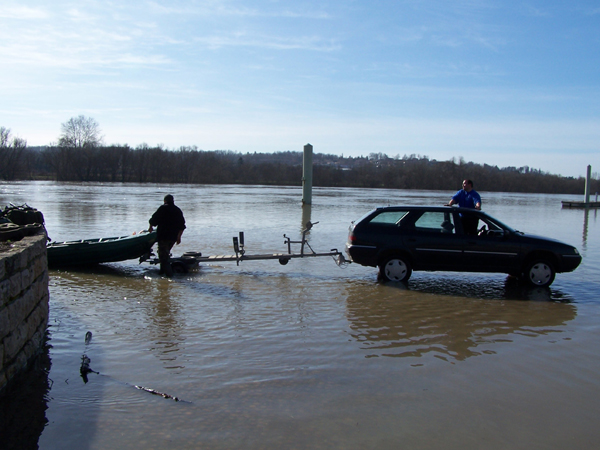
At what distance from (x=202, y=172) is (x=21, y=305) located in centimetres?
12492

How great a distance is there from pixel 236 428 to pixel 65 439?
4.66ft

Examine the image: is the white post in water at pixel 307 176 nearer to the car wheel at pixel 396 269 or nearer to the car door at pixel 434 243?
the car door at pixel 434 243

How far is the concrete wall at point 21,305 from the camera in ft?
16.0

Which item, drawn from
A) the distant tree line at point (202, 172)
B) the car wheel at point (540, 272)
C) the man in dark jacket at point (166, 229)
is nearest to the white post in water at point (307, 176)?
the man in dark jacket at point (166, 229)

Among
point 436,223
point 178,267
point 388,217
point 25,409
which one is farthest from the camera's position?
point 178,267

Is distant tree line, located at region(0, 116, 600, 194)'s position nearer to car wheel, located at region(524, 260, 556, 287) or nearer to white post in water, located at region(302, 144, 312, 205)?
white post in water, located at region(302, 144, 312, 205)

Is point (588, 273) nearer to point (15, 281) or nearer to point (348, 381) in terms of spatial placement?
point (348, 381)

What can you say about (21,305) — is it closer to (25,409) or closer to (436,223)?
(25,409)

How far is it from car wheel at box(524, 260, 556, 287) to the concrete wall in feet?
29.3

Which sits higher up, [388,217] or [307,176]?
[307,176]

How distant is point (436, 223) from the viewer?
10703mm

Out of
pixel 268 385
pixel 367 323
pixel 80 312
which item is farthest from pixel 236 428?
pixel 80 312

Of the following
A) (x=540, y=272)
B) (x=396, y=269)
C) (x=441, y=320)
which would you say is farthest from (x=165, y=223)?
(x=540, y=272)

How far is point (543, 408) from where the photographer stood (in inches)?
191
